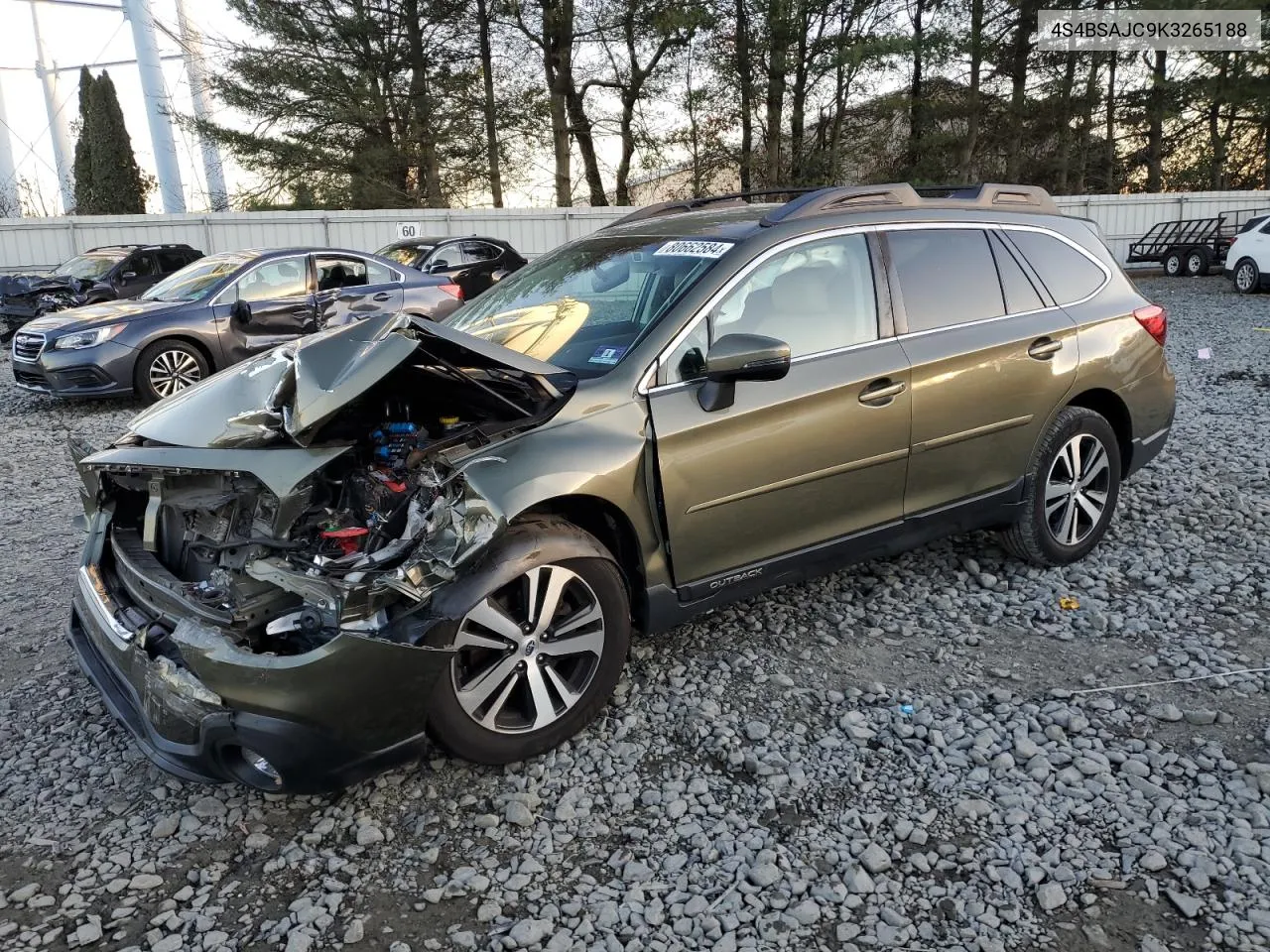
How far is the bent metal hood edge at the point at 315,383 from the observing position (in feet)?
9.16

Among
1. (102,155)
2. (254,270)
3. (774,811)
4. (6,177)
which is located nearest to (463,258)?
(254,270)

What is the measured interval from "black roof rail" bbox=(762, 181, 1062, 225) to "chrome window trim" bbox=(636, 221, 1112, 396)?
4.4 inches

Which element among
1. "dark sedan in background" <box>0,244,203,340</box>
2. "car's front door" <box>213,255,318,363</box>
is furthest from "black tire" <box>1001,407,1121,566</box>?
"dark sedan in background" <box>0,244,203,340</box>

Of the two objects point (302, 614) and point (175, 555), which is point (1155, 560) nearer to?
point (302, 614)

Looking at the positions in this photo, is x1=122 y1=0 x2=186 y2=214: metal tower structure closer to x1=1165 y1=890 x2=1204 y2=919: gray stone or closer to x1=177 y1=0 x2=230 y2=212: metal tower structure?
x1=177 y1=0 x2=230 y2=212: metal tower structure

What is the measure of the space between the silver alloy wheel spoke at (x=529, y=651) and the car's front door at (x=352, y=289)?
7455mm

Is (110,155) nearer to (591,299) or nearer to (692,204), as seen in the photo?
(692,204)

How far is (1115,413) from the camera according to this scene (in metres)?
4.65

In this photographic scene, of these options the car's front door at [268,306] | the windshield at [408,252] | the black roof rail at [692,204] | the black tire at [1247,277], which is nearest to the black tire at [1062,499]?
the black roof rail at [692,204]

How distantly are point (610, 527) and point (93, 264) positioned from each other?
13472 mm

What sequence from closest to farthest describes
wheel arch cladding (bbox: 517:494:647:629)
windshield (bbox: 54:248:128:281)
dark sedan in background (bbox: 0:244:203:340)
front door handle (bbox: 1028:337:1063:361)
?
1. wheel arch cladding (bbox: 517:494:647:629)
2. front door handle (bbox: 1028:337:1063:361)
3. dark sedan in background (bbox: 0:244:203:340)
4. windshield (bbox: 54:248:128:281)

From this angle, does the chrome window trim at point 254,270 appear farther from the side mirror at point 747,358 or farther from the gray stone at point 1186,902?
the gray stone at point 1186,902

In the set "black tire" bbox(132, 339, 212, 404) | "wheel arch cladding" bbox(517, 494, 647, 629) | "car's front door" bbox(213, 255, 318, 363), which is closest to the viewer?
"wheel arch cladding" bbox(517, 494, 647, 629)

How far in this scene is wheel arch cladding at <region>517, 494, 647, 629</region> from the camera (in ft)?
9.93
